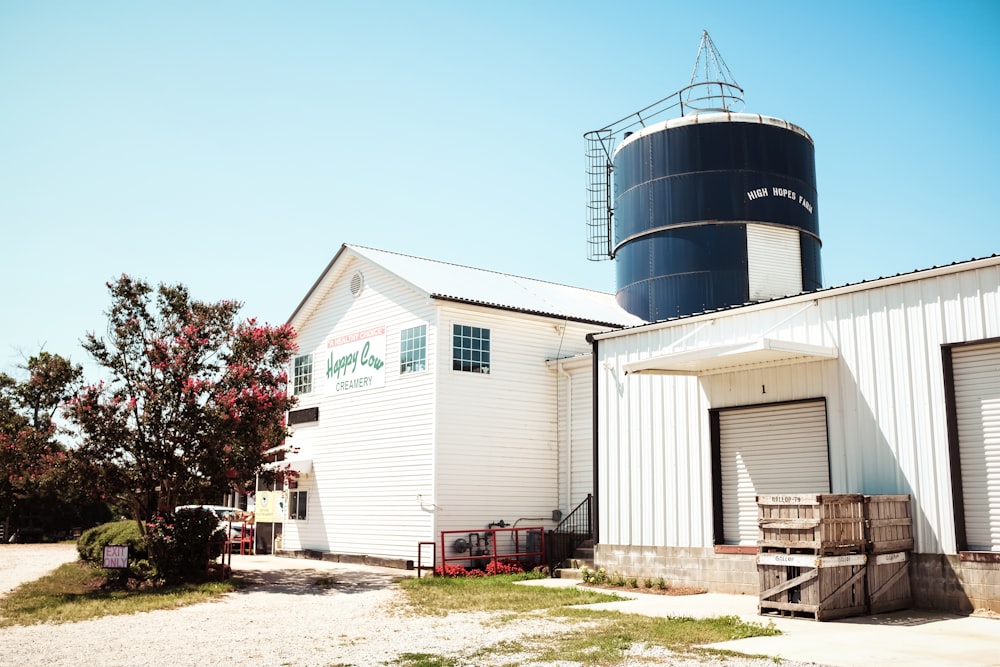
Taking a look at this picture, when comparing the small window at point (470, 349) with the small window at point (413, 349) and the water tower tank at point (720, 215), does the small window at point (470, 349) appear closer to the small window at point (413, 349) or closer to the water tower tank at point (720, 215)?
the small window at point (413, 349)

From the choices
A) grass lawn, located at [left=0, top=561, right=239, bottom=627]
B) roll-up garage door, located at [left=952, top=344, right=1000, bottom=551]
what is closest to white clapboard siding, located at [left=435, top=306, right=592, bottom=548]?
grass lawn, located at [left=0, top=561, right=239, bottom=627]

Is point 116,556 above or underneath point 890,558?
underneath

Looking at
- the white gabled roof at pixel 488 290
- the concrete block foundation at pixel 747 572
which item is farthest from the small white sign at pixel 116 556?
the concrete block foundation at pixel 747 572

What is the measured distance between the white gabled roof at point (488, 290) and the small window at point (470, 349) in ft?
2.42

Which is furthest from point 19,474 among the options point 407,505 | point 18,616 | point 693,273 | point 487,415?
Result: point 693,273

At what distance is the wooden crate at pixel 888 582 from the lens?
1208cm

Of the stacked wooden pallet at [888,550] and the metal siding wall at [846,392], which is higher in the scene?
the metal siding wall at [846,392]

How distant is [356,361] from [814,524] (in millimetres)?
15059

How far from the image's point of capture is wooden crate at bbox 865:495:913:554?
39.7 ft

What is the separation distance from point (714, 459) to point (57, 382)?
12.6 meters

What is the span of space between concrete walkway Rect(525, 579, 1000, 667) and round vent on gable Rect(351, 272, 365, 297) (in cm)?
1371

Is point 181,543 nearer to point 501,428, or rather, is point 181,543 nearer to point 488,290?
point 501,428

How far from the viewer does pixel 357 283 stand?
81.1ft

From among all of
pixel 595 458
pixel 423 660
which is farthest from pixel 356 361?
pixel 423 660
